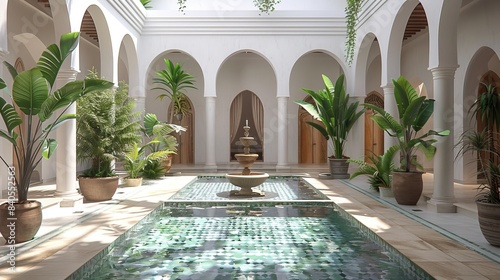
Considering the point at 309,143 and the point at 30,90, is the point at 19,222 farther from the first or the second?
the point at 309,143

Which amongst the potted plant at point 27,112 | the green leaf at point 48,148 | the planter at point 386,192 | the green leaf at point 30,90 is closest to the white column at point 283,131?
the planter at point 386,192

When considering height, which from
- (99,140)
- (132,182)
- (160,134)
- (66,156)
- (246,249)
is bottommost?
(246,249)

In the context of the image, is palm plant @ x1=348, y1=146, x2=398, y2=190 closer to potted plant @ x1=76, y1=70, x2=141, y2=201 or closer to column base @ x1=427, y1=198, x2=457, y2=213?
column base @ x1=427, y1=198, x2=457, y2=213

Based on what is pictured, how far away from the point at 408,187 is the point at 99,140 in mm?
5917

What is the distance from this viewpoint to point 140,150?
11.1 metres

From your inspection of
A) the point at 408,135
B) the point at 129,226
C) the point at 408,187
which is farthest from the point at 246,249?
the point at 408,135

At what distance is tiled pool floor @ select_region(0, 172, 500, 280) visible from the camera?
13.8 feet

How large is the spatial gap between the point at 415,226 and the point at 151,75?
1383 cm

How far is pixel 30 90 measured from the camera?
16.9 feet

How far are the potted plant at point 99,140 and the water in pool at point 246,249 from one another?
4.95 ft

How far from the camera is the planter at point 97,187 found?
8102 mm

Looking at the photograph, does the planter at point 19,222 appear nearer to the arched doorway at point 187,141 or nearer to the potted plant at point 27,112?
the potted plant at point 27,112

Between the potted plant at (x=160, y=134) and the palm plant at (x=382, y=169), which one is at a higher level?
the potted plant at (x=160, y=134)

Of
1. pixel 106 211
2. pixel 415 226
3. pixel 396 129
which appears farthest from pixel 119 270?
pixel 396 129
